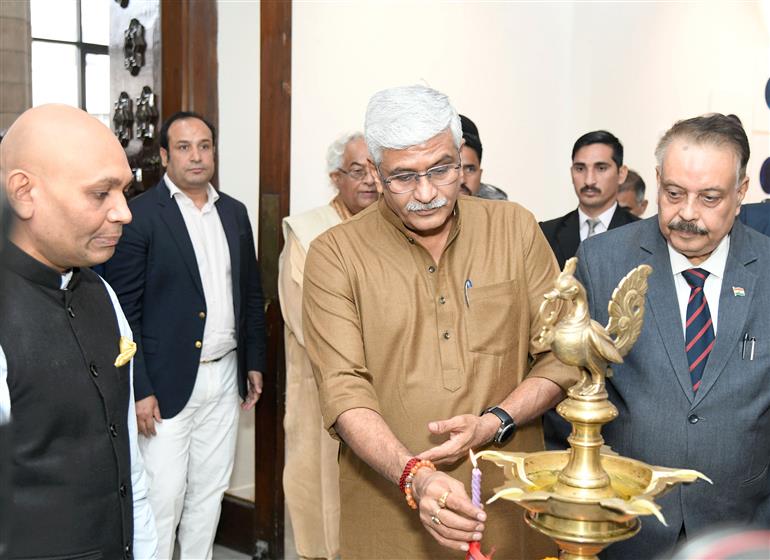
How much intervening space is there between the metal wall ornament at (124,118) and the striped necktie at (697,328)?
3243 mm

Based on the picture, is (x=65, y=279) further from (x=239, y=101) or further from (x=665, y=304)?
(x=239, y=101)

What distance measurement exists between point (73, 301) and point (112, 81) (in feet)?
9.86

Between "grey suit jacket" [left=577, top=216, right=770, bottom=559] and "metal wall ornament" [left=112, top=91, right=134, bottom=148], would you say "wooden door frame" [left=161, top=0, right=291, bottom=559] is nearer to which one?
"metal wall ornament" [left=112, top=91, right=134, bottom=148]

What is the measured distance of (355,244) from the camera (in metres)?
2.29

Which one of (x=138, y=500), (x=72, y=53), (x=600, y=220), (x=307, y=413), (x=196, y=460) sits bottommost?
(x=196, y=460)

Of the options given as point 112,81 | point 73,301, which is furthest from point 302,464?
point 73,301

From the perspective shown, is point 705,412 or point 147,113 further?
point 147,113

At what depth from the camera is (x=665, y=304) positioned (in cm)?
208

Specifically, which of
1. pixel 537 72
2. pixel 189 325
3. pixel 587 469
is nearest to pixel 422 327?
pixel 587 469

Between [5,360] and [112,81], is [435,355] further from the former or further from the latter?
[112,81]

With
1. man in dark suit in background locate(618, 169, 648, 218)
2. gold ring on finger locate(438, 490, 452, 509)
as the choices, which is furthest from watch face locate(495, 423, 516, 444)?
man in dark suit in background locate(618, 169, 648, 218)

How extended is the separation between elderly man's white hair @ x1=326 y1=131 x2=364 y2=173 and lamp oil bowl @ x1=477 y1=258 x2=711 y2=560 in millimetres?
2965

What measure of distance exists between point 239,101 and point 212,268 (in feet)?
3.24

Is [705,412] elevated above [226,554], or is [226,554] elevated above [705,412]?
[705,412]
